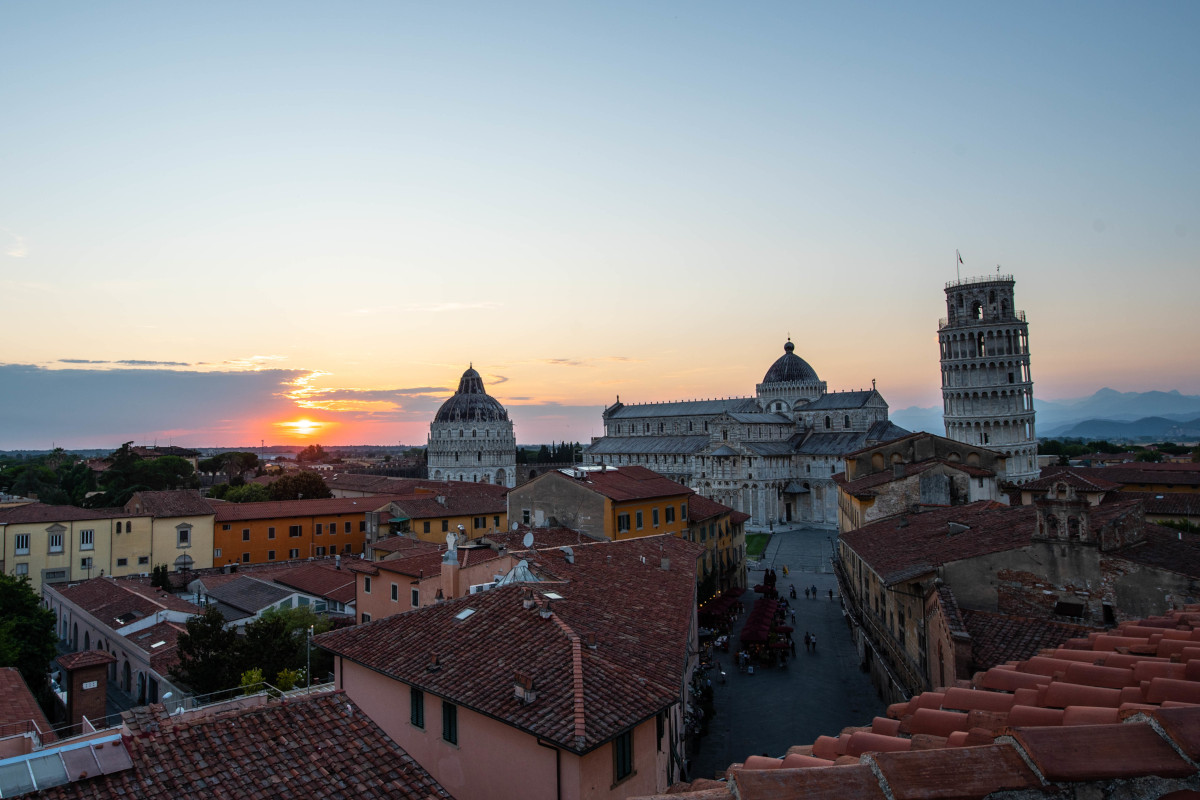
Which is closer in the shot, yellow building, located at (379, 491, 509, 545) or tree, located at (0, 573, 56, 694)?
tree, located at (0, 573, 56, 694)

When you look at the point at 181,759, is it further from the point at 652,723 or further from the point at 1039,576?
the point at 1039,576

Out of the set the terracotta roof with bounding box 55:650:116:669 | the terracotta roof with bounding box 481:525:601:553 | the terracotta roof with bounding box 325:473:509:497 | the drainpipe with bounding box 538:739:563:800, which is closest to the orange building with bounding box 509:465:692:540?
the terracotta roof with bounding box 481:525:601:553

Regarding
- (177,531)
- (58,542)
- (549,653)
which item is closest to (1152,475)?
(549,653)

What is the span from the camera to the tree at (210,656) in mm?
19797

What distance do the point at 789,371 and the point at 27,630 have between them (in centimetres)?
8122

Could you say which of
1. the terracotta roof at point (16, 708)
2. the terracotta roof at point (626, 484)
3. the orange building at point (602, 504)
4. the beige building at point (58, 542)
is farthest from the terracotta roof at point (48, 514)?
the terracotta roof at point (626, 484)

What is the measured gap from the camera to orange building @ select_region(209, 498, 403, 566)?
155 feet

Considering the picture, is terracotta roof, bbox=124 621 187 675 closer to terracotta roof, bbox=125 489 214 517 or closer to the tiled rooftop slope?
terracotta roof, bbox=125 489 214 517

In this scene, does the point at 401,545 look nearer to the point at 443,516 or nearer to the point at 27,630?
the point at 443,516

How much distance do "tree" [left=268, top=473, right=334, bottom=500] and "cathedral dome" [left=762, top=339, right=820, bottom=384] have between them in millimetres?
55106

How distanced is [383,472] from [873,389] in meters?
78.4

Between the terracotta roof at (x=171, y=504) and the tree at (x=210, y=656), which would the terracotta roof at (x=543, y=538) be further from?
the terracotta roof at (x=171, y=504)

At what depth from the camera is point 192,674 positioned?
780 inches

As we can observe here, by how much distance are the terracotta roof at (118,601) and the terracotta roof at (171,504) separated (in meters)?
9.85
